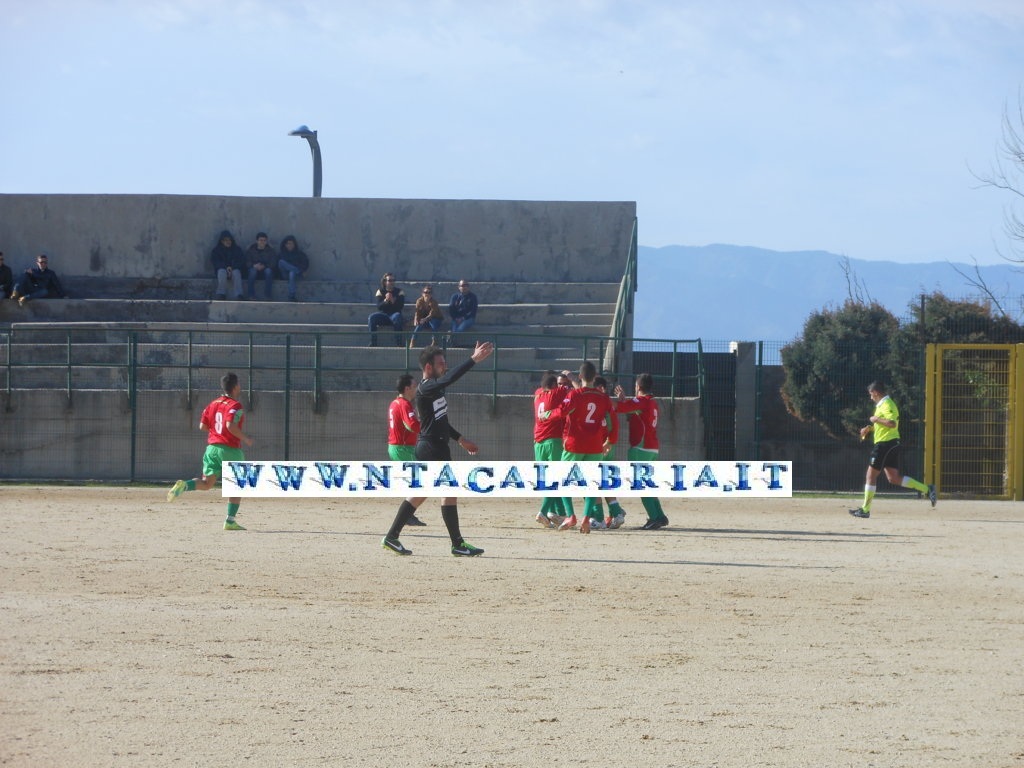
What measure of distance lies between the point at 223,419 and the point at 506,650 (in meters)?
7.23

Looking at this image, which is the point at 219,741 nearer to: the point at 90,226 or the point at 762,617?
the point at 762,617

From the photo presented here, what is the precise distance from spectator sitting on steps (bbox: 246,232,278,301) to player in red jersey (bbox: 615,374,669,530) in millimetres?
13606

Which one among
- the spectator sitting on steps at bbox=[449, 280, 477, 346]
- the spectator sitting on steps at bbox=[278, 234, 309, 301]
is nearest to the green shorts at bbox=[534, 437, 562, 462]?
the spectator sitting on steps at bbox=[449, 280, 477, 346]

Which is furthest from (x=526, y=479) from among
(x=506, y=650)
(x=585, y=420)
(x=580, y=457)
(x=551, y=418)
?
(x=506, y=650)

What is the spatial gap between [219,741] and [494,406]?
55.4ft

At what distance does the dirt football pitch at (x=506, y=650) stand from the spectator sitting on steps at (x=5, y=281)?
1307cm

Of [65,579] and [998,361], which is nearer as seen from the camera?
[65,579]

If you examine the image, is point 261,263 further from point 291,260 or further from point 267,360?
point 267,360

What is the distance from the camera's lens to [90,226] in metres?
29.2

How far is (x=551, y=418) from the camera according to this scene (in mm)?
15742

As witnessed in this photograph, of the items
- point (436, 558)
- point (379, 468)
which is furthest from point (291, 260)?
point (436, 558)

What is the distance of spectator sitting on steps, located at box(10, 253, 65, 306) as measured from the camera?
87.9 ft

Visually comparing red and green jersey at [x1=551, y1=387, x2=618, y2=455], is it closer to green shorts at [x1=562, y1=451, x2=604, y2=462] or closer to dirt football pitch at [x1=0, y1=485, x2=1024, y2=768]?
green shorts at [x1=562, y1=451, x2=604, y2=462]

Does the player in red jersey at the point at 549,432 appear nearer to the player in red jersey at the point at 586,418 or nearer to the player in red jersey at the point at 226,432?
the player in red jersey at the point at 586,418
